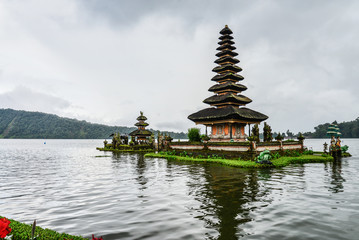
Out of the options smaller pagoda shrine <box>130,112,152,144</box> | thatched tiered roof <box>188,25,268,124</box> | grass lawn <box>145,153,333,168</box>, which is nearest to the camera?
grass lawn <box>145,153,333,168</box>

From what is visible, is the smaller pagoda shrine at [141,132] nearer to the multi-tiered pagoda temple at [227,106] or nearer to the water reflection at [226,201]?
the multi-tiered pagoda temple at [227,106]

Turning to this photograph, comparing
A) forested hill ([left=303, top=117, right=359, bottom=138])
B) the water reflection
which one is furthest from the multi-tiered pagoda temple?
forested hill ([left=303, top=117, right=359, bottom=138])

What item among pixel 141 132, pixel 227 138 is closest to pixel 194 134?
pixel 227 138

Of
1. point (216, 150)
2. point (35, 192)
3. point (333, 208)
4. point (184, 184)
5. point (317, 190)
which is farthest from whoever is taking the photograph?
point (216, 150)

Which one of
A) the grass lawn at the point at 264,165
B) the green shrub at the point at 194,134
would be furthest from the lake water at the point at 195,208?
the green shrub at the point at 194,134

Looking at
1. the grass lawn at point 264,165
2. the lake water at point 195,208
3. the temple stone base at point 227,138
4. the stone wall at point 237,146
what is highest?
the temple stone base at point 227,138

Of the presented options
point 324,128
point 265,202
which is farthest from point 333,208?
point 324,128

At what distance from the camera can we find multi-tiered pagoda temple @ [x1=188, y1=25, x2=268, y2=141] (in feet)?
105

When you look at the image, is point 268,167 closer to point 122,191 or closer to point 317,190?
point 317,190

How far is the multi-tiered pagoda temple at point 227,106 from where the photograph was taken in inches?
1261

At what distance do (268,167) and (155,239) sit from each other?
53.8 ft

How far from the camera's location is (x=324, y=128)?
482ft

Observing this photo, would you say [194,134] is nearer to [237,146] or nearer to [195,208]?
[237,146]

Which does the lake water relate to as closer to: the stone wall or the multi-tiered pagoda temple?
the stone wall
